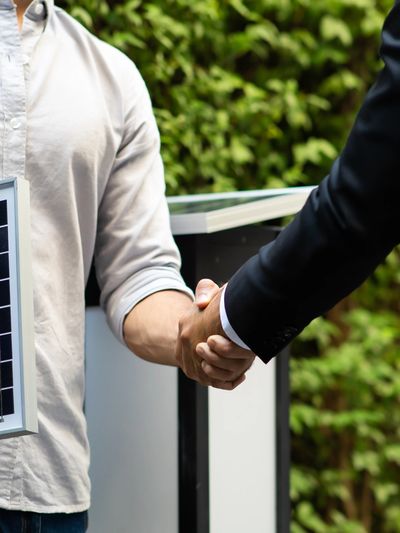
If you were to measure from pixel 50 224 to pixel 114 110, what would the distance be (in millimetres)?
283

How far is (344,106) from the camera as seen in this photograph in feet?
14.7

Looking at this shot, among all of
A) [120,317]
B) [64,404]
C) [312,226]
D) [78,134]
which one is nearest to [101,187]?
[78,134]

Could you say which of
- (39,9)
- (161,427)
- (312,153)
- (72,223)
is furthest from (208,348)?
(312,153)

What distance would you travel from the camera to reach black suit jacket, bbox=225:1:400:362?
56.3 inches

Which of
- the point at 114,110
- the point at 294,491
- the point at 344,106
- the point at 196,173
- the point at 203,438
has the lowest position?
the point at 294,491

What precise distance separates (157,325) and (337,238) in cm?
62

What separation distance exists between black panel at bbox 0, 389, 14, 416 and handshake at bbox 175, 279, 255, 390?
438 millimetres

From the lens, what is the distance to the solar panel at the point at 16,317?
59.2 inches

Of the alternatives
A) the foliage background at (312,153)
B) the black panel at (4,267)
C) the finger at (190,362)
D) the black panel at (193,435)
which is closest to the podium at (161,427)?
the black panel at (193,435)

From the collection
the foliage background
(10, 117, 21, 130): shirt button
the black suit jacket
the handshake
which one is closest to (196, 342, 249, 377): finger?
the handshake

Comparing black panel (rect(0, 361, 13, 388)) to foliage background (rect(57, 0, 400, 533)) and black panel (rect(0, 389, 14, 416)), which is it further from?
foliage background (rect(57, 0, 400, 533))

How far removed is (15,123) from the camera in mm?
1872

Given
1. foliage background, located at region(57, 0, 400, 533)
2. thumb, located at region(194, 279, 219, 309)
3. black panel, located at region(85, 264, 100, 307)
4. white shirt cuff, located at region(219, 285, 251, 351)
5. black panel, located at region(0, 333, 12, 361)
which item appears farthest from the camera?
foliage background, located at region(57, 0, 400, 533)

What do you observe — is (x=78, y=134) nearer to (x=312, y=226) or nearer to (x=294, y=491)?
(x=312, y=226)
